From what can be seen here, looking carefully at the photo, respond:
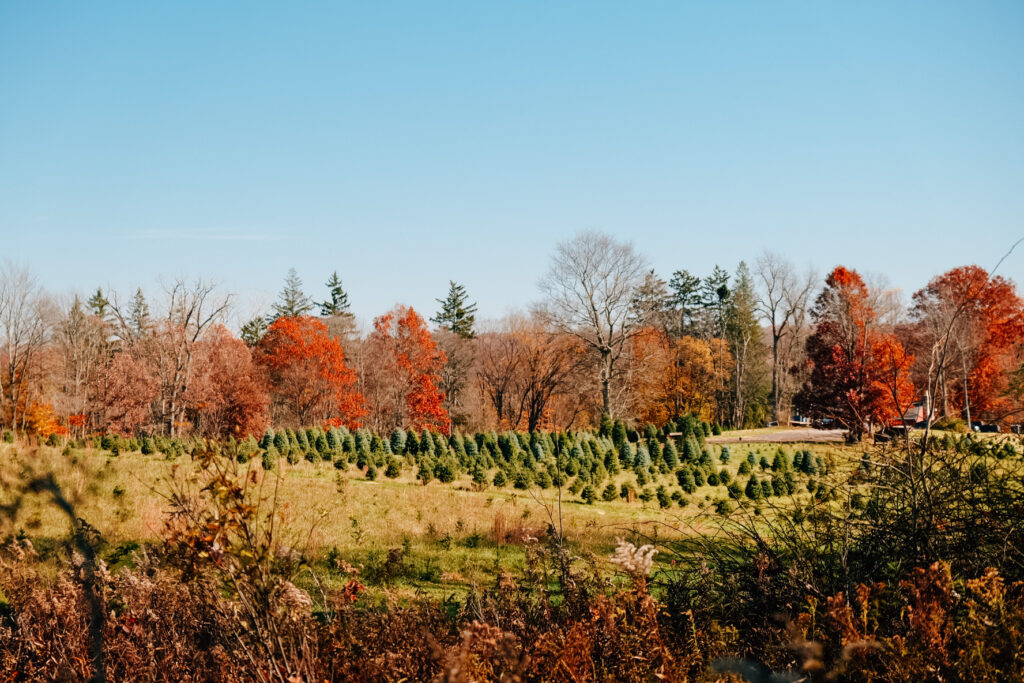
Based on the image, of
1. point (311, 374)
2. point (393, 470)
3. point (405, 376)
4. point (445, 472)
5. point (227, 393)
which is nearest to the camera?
point (445, 472)

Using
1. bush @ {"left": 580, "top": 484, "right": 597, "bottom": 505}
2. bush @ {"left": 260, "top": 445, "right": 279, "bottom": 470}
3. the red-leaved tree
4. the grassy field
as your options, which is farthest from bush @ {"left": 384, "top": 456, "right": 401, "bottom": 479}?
the red-leaved tree

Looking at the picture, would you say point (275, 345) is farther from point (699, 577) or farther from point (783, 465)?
point (699, 577)

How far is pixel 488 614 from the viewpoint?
4.33 meters

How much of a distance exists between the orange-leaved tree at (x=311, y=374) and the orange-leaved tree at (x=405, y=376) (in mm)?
1949

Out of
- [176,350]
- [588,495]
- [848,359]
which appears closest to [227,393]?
[176,350]

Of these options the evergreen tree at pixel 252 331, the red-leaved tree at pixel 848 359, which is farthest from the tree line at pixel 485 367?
the evergreen tree at pixel 252 331

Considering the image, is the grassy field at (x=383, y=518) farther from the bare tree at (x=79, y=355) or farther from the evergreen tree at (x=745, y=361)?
the evergreen tree at (x=745, y=361)

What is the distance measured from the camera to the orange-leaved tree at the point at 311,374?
33.9 metres

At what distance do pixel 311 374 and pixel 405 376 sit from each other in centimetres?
508

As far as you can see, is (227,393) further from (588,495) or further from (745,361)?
(745,361)

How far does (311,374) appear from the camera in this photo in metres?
33.7

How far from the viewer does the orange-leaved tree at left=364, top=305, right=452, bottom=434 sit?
35.9m

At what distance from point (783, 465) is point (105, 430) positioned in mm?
29864

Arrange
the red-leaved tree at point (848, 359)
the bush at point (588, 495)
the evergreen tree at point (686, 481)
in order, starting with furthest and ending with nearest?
the red-leaved tree at point (848, 359)
the evergreen tree at point (686, 481)
the bush at point (588, 495)
